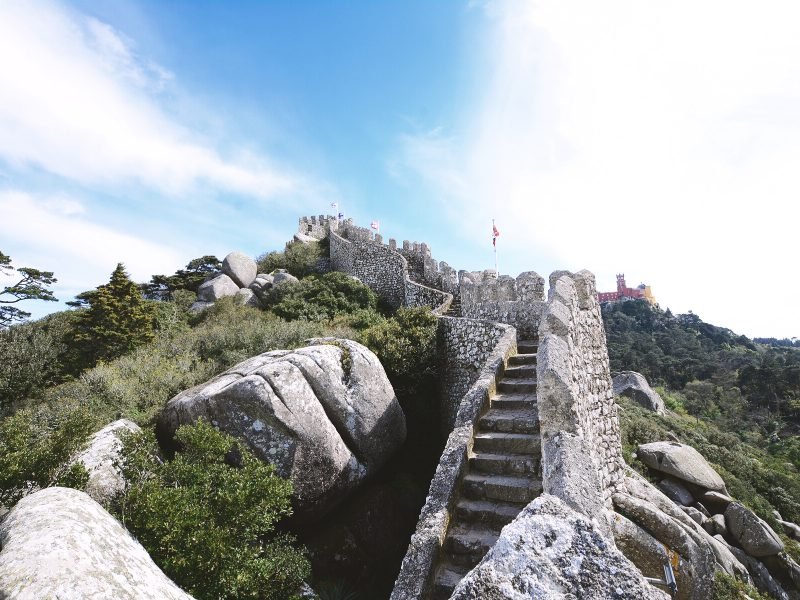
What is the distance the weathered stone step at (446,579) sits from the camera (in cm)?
478

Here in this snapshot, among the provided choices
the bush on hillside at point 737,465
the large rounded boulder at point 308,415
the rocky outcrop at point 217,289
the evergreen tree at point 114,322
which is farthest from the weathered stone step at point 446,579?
the rocky outcrop at point 217,289

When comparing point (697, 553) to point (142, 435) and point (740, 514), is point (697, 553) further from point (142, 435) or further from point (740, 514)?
point (740, 514)

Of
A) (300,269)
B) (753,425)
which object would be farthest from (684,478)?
(300,269)

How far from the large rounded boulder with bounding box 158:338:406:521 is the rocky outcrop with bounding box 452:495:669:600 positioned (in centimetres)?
644

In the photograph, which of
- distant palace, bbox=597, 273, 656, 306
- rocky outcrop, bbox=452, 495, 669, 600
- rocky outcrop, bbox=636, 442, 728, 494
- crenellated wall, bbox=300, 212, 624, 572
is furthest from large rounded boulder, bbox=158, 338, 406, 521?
distant palace, bbox=597, 273, 656, 306

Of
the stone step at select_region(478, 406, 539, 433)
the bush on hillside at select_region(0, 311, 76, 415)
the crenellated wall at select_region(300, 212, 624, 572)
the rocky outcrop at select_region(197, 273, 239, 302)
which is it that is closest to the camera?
the crenellated wall at select_region(300, 212, 624, 572)

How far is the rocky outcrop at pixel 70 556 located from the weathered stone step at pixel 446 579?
2.87 meters

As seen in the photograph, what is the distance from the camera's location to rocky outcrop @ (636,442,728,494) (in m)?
13.6

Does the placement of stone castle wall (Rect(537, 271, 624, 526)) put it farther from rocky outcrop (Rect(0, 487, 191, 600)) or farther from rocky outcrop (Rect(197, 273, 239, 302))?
rocky outcrop (Rect(197, 273, 239, 302))

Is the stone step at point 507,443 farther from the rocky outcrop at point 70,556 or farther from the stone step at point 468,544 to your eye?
the rocky outcrop at point 70,556

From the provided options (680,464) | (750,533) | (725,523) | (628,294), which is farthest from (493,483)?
(628,294)

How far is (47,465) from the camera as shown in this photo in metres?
4.65

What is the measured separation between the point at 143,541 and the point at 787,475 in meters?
26.2

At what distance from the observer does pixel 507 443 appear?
21.1ft
